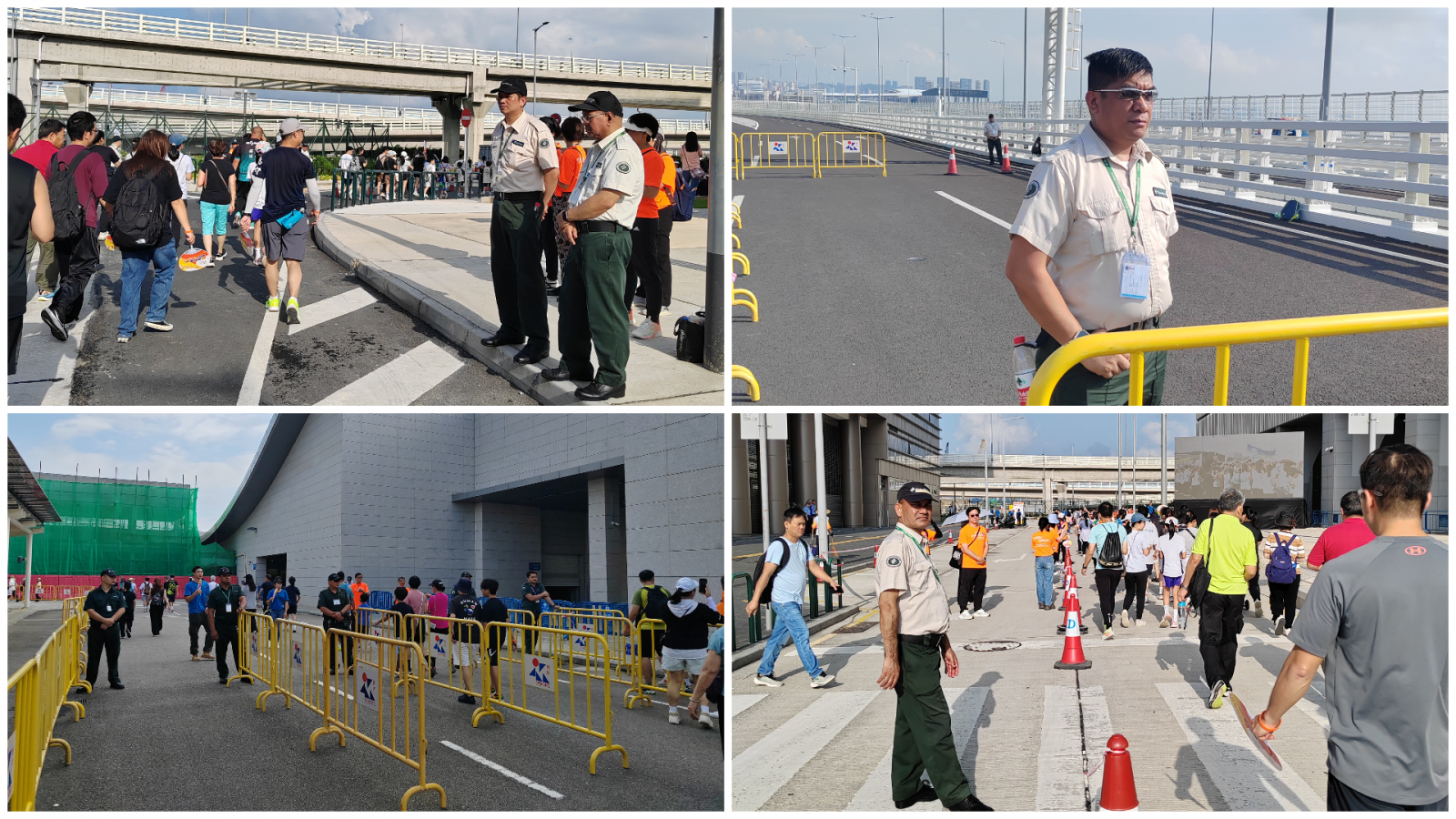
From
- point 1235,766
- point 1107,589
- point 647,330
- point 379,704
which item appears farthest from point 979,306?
point 379,704

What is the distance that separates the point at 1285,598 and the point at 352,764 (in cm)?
936

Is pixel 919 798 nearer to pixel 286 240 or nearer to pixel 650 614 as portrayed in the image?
pixel 650 614

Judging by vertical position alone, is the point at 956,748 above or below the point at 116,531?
above

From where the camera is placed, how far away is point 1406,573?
3.32 m

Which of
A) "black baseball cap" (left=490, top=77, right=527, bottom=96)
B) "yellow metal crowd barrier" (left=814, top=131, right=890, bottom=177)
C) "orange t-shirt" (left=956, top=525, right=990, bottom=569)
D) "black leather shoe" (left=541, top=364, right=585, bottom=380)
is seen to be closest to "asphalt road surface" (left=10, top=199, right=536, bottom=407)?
"black leather shoe" (left=541, top=364, right=585, bottom=380)

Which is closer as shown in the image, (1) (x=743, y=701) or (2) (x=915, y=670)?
(2) (x=915, y=670)

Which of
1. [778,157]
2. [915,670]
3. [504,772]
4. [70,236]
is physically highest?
[778,157]

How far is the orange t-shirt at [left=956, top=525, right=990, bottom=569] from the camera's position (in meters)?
12.3

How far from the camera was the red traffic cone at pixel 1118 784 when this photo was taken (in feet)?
14.7

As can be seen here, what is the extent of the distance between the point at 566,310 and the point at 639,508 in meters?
8.11

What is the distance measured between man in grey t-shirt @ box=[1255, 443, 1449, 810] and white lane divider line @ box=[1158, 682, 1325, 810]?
58.5 inches

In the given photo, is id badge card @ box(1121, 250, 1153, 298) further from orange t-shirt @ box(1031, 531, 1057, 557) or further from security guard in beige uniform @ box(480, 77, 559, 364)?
orange t-shirt @ box(1031, 531, 1057, 557)

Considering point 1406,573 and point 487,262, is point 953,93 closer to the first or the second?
point 487,262

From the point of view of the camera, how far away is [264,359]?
8641 mm
